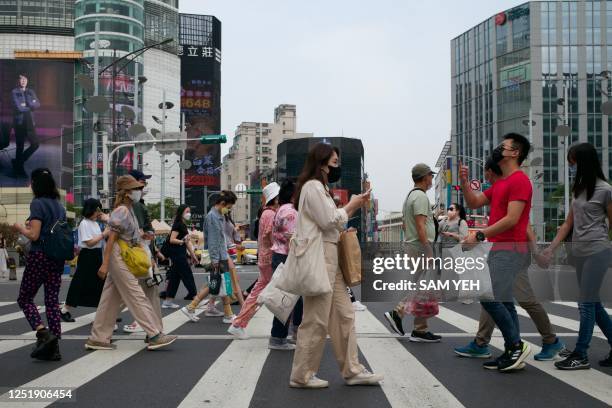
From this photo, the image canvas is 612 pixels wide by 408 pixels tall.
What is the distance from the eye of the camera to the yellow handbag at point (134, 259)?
7531mm

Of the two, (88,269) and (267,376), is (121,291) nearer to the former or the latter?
(267,376)

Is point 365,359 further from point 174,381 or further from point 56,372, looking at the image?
point 56,372

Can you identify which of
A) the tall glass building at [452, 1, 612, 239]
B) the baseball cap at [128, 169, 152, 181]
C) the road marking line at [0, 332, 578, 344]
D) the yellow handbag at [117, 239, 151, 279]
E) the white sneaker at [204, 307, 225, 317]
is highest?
the tall glass building at [452, 1, 612, 239]

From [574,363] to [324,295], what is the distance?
2.33 metres

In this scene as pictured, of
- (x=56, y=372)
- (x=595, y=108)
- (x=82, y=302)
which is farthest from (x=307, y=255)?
(x=595, y=108)

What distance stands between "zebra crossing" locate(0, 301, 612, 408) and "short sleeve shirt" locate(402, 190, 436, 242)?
1.13 m

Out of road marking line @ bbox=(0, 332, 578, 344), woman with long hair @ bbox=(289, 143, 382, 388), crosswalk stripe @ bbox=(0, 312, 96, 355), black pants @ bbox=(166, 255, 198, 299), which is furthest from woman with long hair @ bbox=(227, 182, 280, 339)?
black pants @ bbox=(166, 255, 198, 299)

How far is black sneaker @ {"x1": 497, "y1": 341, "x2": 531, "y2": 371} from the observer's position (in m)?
6.16

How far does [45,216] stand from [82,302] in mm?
2938

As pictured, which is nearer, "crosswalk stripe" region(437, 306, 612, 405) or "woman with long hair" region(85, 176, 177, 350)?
"crosswalk stripe" region(437, 306, 612, 405)

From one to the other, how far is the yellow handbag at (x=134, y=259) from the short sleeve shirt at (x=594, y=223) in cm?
407

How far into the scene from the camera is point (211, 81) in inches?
5792

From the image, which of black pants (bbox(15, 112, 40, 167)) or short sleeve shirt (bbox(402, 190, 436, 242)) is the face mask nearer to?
short sleeve shirt (bbox(402, 190, 436, 242))

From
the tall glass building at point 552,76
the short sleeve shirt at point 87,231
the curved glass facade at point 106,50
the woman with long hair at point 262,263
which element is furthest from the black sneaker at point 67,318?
the curved glass facade at point 106,50
